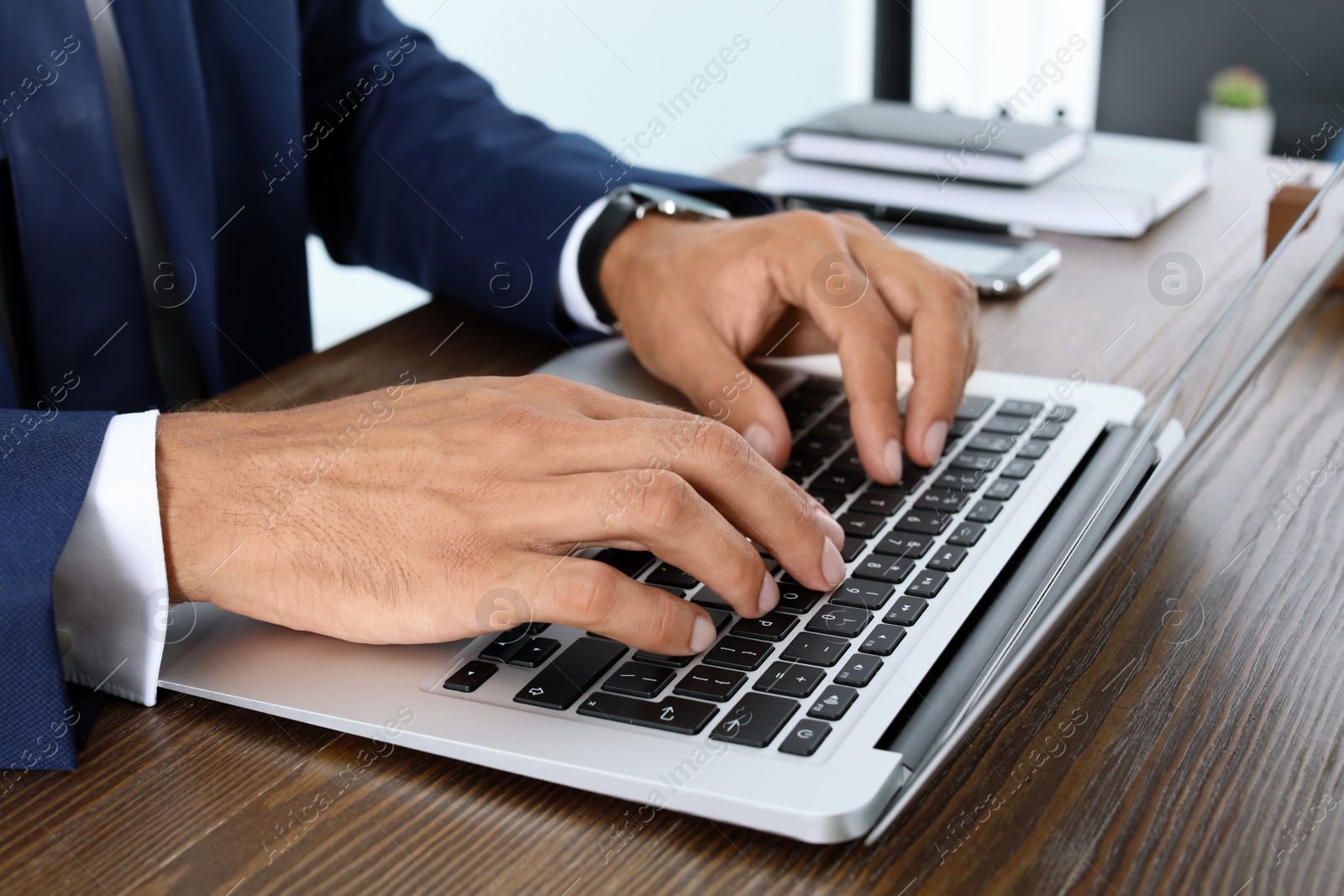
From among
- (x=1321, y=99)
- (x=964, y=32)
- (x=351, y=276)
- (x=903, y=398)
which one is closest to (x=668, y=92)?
(x=351, y=276)

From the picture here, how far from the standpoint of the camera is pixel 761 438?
32.2 inches

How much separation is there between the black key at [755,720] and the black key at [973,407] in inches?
15.6

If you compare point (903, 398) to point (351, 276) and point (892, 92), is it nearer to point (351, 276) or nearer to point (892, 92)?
point (351, 276)

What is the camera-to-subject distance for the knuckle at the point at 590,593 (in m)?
0.57

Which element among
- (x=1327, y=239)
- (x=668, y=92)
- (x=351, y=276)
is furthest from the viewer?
(x=668, y=92)

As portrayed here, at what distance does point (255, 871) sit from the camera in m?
0.49

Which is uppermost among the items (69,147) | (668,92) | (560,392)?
(69,147)

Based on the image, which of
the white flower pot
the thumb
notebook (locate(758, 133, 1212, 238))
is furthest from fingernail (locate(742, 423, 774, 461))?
the white flower pot

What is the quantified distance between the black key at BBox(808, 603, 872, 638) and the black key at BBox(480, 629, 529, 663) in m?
0.15

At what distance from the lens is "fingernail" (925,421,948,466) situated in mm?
795

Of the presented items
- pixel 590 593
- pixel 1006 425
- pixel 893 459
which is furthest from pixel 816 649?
pixel 1006 425

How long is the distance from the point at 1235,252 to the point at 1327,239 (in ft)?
2.00

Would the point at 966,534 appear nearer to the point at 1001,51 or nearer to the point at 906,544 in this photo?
the point at 906,544

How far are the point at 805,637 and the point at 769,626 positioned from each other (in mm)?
22
